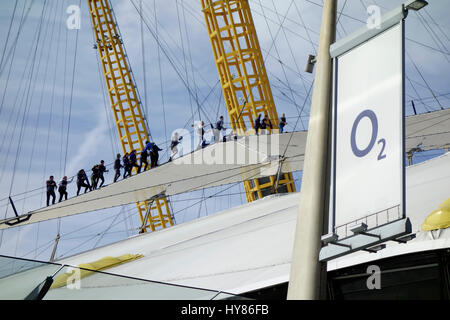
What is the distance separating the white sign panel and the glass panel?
190 cm

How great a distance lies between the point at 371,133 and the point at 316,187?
466mm

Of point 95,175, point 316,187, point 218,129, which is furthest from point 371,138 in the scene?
point 95,175

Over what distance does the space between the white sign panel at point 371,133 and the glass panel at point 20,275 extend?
190cm

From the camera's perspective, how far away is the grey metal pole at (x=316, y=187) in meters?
3.08

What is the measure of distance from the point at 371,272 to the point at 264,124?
21.9 metres

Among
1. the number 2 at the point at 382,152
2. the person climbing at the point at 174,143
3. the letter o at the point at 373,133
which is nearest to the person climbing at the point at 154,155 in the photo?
the person climbing at the point at 174,143

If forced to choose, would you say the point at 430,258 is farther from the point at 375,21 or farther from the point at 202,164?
the point at 202,164

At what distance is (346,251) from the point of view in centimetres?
313

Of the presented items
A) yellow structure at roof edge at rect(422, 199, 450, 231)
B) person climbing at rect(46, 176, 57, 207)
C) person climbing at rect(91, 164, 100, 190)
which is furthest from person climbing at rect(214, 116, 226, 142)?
yellow structure at roof edge at rect(422, 199, 450, 231)

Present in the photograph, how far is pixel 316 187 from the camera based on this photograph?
10.9 feet

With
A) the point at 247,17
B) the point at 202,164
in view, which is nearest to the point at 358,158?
the point at 202,164

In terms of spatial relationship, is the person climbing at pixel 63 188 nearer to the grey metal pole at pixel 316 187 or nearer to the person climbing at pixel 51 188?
the person climbing at pixel 51 188

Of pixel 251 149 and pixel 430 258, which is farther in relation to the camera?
pixel 251 149

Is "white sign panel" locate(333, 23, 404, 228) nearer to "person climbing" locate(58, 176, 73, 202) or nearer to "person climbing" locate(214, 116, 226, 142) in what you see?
"person climbing" locate(214, 116, 226, 142)
